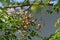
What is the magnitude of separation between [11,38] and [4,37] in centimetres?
10

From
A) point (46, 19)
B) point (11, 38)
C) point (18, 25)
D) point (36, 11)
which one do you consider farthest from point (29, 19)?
point (46, 19)

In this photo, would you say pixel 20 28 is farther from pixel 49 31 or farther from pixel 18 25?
pixel 49 31

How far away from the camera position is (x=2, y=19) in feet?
6.30

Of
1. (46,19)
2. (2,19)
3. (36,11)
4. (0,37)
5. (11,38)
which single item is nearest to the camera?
(36,11)

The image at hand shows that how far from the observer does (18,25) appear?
252 cm

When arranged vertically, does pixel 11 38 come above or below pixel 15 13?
below

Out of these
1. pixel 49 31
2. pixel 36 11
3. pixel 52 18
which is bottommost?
pixel 49 31

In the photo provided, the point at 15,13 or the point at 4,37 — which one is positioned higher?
the point at 15,13

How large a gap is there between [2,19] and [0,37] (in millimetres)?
468

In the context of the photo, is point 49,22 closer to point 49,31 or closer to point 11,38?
point 49,31

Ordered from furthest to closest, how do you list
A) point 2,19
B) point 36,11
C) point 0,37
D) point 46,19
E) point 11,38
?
point 46,19, point 11,38, point 0,37, point 2,19, point 36,11

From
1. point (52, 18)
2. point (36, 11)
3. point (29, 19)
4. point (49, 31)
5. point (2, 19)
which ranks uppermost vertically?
point (36, 11)

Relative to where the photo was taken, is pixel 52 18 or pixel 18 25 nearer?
Result: pixel 18 25

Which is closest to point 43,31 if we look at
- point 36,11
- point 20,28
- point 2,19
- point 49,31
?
point 49,31
